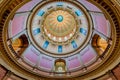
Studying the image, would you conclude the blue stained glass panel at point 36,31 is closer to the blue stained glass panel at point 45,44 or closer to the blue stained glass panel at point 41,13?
the blue stained glass panel at point 45,44

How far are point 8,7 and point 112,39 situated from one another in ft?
29.2

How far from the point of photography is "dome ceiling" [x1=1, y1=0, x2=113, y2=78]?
2173cm

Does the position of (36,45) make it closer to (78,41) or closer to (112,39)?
(78,41)

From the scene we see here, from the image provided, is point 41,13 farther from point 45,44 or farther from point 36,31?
point 45,44

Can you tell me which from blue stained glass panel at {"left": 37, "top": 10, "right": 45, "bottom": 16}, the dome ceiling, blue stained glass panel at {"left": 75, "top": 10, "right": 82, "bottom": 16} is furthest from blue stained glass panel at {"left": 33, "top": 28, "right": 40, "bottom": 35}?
blue stained glass panel at {"left": 75, "top": 10, "right": 82, "bottom": 16}

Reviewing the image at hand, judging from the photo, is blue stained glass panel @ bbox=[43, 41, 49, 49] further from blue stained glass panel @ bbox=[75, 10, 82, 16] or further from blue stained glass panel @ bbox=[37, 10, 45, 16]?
blue stained glass panel @ bbox=[75, 10, 82, 16]

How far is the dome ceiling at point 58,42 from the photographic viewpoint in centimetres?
2173

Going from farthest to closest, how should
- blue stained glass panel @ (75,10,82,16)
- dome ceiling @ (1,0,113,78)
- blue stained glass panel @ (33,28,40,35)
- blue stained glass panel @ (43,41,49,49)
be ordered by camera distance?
blue stained glass panel @ (43,41,49,49) < blue stained glass panel @ (33,28,40,35) < blue stained glass panel @ (75,10,82,16) < dome ceiling @ (1,0,113,78)

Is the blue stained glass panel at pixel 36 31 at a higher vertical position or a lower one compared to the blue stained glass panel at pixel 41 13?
lower

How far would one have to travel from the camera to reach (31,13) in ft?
81.8

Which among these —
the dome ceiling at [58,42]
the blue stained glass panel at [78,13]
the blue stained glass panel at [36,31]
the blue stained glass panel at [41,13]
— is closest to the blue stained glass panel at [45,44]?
the dome ceiling at [58,42]

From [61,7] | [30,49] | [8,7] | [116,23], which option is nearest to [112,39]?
[116,23]

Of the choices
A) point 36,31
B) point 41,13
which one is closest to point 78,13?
point 41,13

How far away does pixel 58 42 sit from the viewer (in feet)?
105
